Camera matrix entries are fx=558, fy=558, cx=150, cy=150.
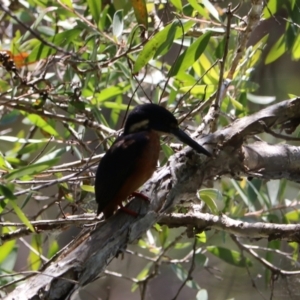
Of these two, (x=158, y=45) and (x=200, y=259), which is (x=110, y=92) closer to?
(x=158, y=45)

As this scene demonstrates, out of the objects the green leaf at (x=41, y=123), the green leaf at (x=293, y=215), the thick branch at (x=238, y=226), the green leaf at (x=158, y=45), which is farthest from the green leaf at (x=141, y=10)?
the green leaf at (x=293, y=215)

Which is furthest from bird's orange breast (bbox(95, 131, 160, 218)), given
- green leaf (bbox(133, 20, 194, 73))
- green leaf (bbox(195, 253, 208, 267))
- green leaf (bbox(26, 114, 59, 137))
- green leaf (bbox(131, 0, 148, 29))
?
green leaf (bbox(195, 253, 208, 267))

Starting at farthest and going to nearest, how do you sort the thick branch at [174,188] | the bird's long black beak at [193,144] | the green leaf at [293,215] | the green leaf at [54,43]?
1. the green leaf at [293,215]
2. the green leaf at [54,43]
3. the bird's long black beak at [193,144]
4. the thick branch at [174,188]

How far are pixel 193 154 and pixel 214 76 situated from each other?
611mm

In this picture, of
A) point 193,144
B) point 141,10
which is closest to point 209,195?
point 193,144

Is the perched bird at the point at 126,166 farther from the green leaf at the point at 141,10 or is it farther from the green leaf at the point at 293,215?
the green leaf at the point at 293,215

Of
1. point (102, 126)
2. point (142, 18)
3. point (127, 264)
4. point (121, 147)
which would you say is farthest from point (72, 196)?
point (127, 264)

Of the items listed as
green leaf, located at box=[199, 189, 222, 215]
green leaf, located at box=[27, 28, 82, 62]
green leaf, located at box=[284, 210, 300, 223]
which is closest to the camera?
green leaf, located at box=[199, 189, 222, 215]

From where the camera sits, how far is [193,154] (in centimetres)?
Answer: 125

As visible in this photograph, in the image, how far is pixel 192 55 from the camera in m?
1.57

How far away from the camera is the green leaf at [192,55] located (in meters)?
1.56

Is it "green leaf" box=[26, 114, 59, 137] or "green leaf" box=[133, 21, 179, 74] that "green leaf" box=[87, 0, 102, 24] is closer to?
"green leaf" box=[133, 21, 179, 74]

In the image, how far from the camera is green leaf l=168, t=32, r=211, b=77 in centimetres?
156

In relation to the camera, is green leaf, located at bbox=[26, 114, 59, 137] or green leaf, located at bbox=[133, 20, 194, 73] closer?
green leaf, located at bbox=[133, 20, 194, 73]
